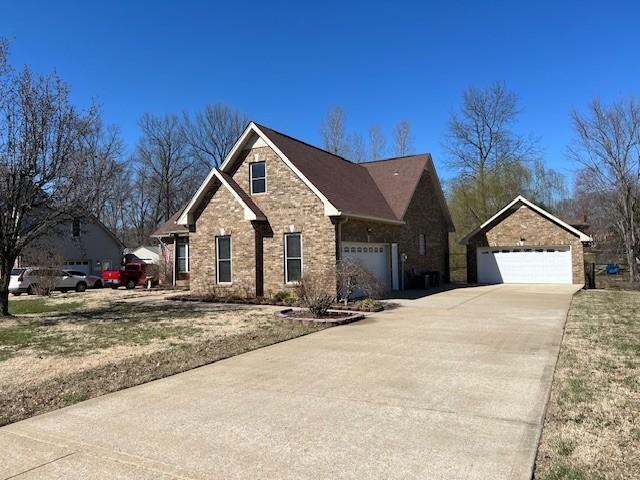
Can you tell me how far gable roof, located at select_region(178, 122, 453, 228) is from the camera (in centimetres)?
1881

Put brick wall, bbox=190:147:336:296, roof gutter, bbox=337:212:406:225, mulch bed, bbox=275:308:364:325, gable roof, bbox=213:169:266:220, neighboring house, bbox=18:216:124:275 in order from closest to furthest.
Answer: mulch bed, bbox=275:308:364:325
roof gutter, bbox=337:212:406:225
brick wall, bbox=190:147:336:296
gable roof, bbox=213:169:266:220
neighboring house, bbox=18:216:124:275

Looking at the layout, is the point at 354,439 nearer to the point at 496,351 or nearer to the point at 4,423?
the point at 4,423

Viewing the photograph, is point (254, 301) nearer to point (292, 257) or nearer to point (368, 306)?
point (292, 257)

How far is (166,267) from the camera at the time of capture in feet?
99.5

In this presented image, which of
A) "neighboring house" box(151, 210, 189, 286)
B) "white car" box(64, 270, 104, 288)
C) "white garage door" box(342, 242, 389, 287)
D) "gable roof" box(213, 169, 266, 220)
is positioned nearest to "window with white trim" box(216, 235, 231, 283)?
"gable roof" box(213, 169, 266, 220)

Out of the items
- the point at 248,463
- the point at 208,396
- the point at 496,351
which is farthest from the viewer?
the point at 496,351

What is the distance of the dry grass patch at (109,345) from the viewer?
273 inches

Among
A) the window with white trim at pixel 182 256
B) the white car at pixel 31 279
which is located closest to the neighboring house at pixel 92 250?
the white car at pixel 31 279

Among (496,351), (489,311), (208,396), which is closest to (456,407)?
(208,396)

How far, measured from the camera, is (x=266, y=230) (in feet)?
64.6

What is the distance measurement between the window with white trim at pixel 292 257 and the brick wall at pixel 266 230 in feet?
0.61

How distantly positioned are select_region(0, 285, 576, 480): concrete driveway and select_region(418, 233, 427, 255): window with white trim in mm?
17013

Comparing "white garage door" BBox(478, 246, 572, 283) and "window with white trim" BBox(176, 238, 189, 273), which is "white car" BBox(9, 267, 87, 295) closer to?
"window with white trim" BBox(176, 238, 189, 273)

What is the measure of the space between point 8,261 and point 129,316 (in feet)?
12.8
